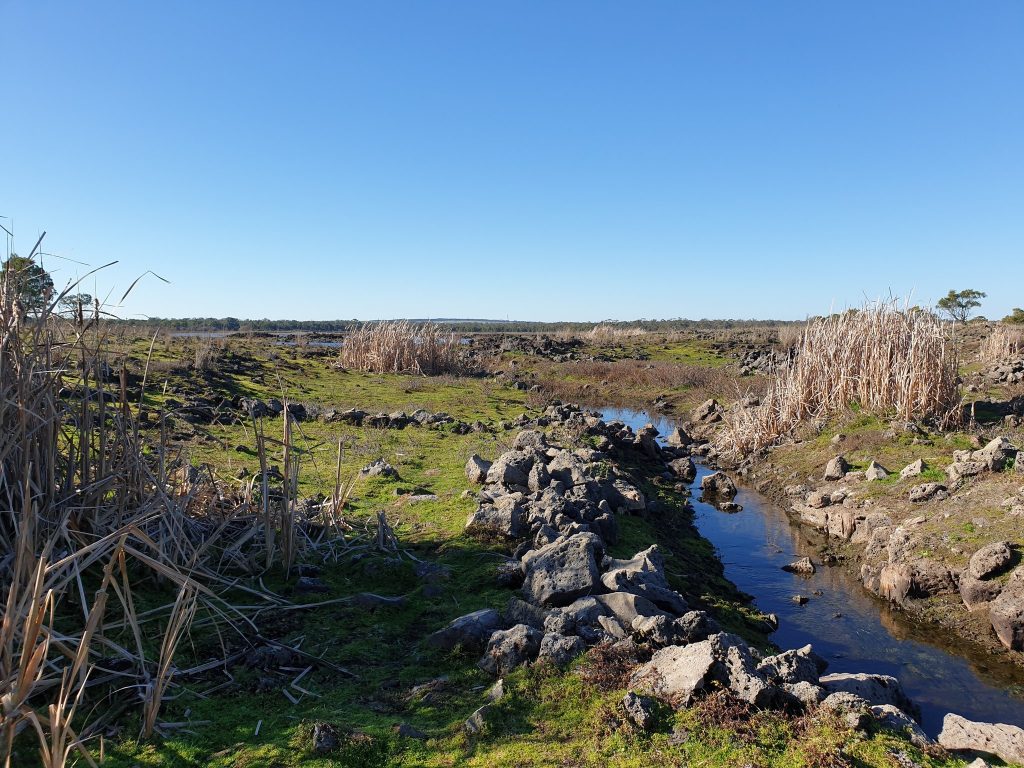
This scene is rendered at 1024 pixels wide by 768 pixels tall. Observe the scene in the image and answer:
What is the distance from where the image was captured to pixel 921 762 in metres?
3.34

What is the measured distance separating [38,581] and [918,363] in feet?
40.0

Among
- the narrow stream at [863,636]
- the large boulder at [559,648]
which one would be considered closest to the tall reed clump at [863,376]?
the narrow stream at [863,636]

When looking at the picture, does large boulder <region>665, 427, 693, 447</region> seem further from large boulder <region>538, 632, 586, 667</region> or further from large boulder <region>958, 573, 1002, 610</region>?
large boulder <region>538, 632, 586, 667</region>

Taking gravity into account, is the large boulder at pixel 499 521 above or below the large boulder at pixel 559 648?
above

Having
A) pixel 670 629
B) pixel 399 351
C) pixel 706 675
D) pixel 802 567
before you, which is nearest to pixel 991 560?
pixel 802 567

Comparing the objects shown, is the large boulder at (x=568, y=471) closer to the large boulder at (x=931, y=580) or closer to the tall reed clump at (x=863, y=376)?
the large boulder at (x=931, y=580)

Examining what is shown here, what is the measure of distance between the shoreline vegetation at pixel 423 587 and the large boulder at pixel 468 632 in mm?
19

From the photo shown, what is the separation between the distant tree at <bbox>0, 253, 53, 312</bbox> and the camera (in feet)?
15.2

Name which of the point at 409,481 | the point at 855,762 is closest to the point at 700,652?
the point at 855,762

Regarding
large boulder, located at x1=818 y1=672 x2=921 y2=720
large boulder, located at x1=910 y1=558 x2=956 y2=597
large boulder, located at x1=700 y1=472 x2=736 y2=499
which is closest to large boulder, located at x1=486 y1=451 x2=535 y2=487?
large boulder, located at x1=700 y1=472 x2=736 y2=499

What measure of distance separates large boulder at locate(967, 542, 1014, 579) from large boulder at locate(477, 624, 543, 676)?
5004mm

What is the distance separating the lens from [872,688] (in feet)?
13.9

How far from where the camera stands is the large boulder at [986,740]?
3.51m

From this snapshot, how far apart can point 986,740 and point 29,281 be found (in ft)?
21.5
